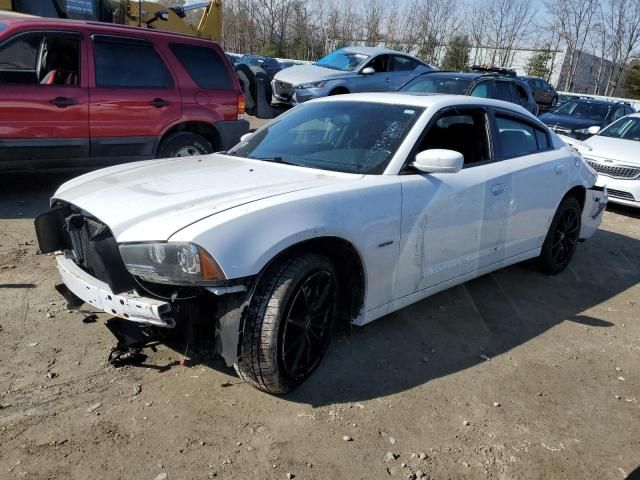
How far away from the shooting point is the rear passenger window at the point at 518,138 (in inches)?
175

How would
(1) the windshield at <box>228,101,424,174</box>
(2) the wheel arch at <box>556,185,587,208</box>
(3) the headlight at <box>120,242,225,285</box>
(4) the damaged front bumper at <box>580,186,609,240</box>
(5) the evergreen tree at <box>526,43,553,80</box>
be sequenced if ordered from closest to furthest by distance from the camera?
(3) the headlight at <box>120,242,225,285</box> < (1) the windshield at <box>228,101,424,174</box> < (2) the wheel arch at <box>556,185,587,208</box> < (4) the damaged front bumper at <box>580,186,609,240</box> < (5) the evergreen tree at <box>526,43,553,80</box>

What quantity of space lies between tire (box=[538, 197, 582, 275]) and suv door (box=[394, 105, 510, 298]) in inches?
36.9

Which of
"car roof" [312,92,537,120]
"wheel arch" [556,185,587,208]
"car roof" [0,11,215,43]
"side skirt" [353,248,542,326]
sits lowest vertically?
"side skirt" [353,248,542,326]

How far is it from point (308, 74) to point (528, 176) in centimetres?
965

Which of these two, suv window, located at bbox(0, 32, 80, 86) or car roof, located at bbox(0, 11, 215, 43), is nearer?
suv window, located at bbox(0, 32, 80, 86)

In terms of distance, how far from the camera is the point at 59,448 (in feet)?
8.49

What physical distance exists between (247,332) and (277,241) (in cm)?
48

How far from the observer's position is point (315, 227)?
→ 2947mm

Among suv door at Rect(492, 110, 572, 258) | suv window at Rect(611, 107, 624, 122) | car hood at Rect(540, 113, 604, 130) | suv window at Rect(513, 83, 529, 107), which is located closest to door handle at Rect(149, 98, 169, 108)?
suv door at Rect(492, 110, 572, 258)

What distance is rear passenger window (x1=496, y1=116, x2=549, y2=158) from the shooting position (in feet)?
14.6

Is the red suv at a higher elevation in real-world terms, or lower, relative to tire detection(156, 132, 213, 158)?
higher

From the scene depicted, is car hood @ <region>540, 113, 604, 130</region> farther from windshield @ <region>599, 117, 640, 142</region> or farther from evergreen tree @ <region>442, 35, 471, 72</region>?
evergreen tree @ <region>442, 35, 471, 72</region>

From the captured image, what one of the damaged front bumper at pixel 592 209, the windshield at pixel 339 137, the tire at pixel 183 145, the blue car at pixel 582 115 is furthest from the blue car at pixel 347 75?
the windshield at pixel 339 137

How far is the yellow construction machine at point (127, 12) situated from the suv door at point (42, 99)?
5.30m
